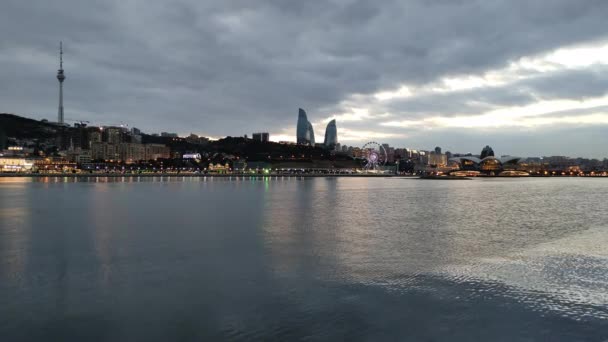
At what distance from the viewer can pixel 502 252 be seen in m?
15.3

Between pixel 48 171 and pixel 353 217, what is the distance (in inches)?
5420

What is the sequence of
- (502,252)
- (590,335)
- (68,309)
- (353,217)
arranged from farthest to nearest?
1. (353,217)
2. (502,252)
3. (68,309)
4. (590,335)

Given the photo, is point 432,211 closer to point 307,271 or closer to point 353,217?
point 353,217

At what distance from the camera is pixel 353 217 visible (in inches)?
1044

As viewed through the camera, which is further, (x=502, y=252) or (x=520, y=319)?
(x=502, y=252)

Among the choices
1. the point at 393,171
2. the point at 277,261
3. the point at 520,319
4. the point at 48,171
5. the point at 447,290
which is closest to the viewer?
the point at 520,319

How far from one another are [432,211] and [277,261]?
793 inches

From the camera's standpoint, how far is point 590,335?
7414mm

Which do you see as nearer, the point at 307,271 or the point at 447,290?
the point at 447,290

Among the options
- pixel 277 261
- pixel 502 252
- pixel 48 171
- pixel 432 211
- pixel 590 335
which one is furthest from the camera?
pixel 48 171

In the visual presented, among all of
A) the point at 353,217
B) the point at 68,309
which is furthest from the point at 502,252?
the point at 68,309

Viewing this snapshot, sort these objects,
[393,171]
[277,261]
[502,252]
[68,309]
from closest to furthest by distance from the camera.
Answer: [68,309] < [277,261] < [502,252] < [393,171]

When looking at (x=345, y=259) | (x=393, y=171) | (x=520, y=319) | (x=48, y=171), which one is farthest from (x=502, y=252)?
(x=393, y=171)

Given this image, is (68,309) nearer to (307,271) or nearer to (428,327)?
(307,271)
